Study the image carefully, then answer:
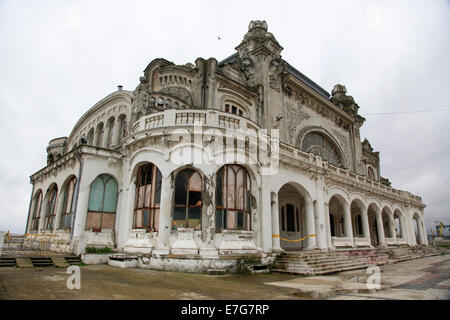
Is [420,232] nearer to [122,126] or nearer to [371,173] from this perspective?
[371,173]

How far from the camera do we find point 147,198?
14.1 m

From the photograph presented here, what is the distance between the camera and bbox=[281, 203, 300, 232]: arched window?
21.2m

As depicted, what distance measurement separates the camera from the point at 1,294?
656cm

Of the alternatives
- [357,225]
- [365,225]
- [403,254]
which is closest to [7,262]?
[365,225]

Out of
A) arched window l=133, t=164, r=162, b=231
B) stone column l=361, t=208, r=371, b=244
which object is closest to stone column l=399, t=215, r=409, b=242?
stone column l=361, t=208, r=371, b=244

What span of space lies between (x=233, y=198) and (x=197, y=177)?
6.50ft

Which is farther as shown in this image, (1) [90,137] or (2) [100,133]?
(1) [90,137]

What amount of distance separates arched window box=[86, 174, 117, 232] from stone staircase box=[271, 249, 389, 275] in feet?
28.8

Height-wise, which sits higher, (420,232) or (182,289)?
(420,232)

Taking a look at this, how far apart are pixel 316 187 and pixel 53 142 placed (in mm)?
25430

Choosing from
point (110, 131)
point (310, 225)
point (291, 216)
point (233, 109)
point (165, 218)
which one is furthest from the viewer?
point (110, 131)

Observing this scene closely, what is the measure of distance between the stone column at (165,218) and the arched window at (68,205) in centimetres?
617

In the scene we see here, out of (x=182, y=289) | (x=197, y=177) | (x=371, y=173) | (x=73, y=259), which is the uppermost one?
(x=371, y=173)
